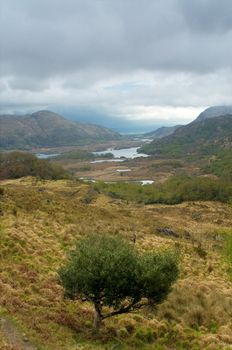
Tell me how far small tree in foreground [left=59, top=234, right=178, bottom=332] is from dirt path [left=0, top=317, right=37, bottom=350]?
3373mm

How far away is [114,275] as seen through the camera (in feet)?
72.3

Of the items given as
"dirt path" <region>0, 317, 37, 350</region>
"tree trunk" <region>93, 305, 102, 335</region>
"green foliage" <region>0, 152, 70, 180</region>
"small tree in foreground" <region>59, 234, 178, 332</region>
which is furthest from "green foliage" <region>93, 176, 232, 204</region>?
"dirt path" <region>0, 317, 37, 350</region>

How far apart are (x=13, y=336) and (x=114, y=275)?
578 centimetres

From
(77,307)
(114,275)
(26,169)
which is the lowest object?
(26,169)

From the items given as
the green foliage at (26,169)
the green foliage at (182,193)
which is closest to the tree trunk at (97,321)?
the green foliage at (182,193)

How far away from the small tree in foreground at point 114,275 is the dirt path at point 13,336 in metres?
3.37

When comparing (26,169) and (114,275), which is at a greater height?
(114,275)

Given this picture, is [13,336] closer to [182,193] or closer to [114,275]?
[114,275]

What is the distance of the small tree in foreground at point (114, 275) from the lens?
72.8ft

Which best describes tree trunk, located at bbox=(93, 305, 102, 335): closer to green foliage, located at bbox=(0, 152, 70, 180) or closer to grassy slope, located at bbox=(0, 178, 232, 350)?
grassy slope, located at bbox=(0, 178, 232, 350)

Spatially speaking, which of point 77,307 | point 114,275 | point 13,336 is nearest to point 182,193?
point 77,307

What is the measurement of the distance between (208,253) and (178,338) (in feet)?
119

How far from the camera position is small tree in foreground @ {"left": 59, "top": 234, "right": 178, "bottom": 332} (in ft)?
72.8

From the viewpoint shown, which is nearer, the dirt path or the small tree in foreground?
the dirt path
